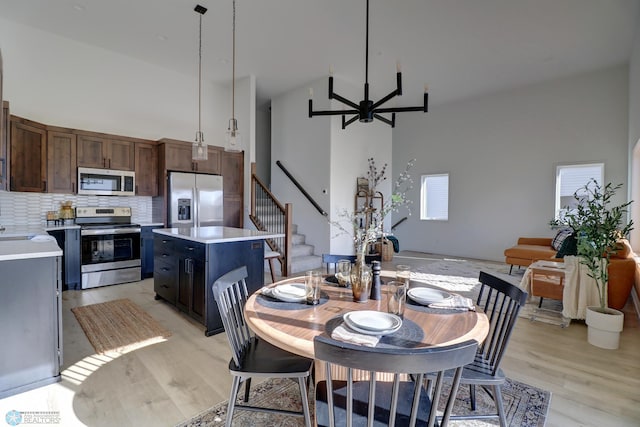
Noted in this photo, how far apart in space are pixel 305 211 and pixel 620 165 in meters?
5.68

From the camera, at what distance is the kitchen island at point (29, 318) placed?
196cm

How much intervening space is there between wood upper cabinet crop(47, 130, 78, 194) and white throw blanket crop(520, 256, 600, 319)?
6.35 metres

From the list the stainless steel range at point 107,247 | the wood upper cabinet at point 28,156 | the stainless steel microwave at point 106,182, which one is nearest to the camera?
the wood upper cabinet at point 28,156

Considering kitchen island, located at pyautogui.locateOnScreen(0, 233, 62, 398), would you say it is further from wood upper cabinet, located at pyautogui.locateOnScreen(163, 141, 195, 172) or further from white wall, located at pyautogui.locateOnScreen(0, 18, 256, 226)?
white wall, located at pyautogui.locateOnScreen(0, 18, 256, 226)

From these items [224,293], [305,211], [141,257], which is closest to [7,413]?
[224,293]

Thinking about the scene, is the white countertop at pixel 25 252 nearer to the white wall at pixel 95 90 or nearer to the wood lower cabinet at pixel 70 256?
the wood lower cabinet at pixel 70 256

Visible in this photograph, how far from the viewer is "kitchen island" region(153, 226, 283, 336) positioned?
113 inches

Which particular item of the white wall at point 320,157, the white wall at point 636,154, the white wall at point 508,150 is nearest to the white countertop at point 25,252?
→ the white wall at point 320,157

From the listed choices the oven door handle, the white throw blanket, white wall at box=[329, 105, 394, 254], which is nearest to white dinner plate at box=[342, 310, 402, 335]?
the white throw blanket

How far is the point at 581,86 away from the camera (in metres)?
5.65

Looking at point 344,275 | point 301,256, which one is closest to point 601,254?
point 344,275

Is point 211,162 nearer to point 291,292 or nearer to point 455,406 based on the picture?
point 291,292

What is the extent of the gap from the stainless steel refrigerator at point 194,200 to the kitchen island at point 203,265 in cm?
149

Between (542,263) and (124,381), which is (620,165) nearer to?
(542,263)
